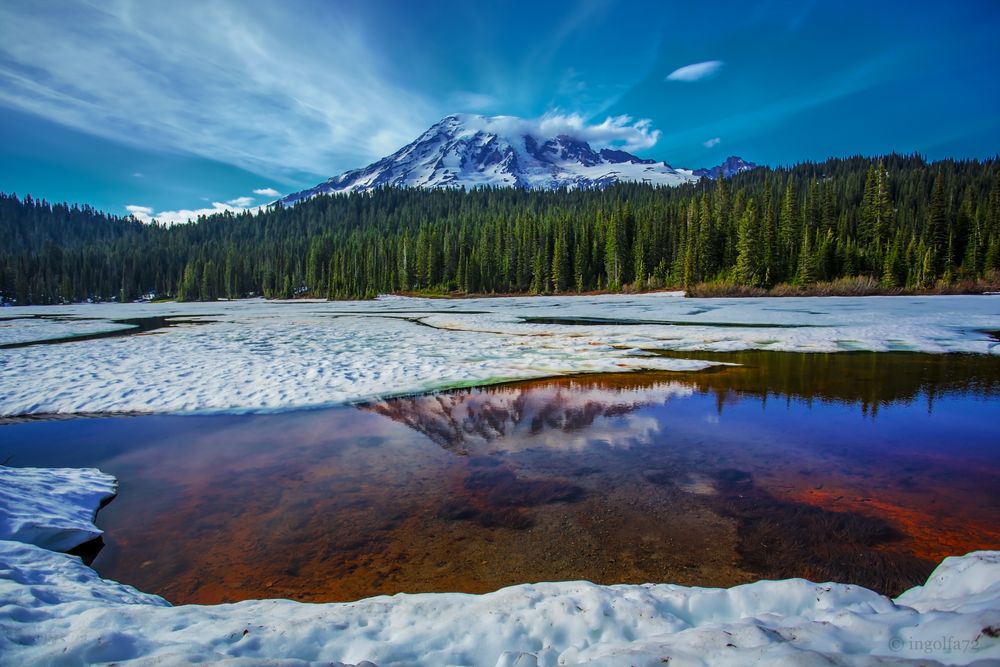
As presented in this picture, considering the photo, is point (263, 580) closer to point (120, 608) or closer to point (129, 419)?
point (120, 608)

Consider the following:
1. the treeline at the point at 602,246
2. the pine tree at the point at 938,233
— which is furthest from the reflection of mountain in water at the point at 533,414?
the pine tree at the point at 938,233

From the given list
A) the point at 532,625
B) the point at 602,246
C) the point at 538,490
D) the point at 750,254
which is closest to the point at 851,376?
the point at 538,490

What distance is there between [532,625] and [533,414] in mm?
6094

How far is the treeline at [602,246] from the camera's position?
61.6 m

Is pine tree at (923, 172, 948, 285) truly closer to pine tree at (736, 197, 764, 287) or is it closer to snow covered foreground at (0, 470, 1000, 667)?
pine tree at (736, 197, 764, 287)

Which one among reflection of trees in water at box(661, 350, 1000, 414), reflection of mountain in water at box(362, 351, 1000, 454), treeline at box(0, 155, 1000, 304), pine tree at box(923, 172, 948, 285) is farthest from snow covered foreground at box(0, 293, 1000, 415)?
pine tree at box(923, 172, 948, 285)

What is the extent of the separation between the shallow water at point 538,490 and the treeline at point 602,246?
192 feet

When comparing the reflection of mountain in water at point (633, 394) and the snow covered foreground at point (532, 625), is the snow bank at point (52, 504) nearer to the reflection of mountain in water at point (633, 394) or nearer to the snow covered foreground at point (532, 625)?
the snow covered foreground at point (532, 625)

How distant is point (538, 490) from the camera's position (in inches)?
231

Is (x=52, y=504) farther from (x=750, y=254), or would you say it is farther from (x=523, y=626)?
(x=750, y=254)

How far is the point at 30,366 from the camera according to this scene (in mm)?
13984

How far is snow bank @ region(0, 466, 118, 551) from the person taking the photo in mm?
4582

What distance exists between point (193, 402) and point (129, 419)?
1.10 m

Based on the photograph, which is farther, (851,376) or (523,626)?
(851,376)
